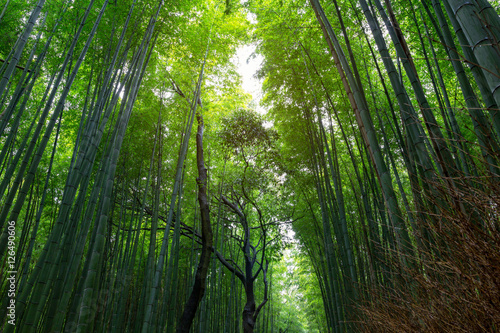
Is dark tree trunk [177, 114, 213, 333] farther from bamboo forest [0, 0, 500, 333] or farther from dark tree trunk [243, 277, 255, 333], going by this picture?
dark tree trunk [243, 277, 255, 333]

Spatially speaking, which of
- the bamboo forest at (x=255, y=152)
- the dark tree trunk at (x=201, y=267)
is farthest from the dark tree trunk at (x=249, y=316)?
the dark tree trunk at (x=201, y=267)

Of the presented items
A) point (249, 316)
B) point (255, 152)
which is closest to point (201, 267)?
point (249, 316)

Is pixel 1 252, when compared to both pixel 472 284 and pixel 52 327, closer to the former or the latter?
pixel 52 327

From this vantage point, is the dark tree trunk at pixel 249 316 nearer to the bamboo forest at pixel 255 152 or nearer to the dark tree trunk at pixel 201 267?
the bamboo forest at pixel 255 152

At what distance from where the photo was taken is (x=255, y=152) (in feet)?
17.2

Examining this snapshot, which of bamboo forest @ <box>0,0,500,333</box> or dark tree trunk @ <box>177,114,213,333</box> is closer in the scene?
bamboo forest @ <box>0,0,500,333</box>

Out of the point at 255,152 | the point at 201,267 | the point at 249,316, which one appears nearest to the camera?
the point at 201,267

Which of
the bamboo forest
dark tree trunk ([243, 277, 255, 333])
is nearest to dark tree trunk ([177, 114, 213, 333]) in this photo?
the bamboo forest

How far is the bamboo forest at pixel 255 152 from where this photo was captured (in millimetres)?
1125

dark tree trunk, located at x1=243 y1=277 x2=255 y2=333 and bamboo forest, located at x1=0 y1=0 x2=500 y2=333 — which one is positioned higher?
bamboo forest, located at x1=0 y1=0 x2=500 y2=333

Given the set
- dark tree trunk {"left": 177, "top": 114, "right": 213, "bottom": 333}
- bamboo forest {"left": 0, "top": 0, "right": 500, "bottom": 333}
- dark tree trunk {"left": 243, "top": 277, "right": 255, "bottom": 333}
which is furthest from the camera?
dark tree trunk {"left": 243, "top": 277, "right": 255, "bottom": 333}

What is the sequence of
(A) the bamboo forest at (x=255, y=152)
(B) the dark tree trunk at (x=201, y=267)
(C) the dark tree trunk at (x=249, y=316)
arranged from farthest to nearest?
1. (C) the dark tree trunk at (x=249, y=316)
2. (B) the dark tree trunk at (x=201, y=267)
3. (A) the bamboo forest at (x=255, y=152)

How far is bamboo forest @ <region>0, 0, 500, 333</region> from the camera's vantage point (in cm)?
112

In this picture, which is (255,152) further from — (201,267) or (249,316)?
(249,316)
